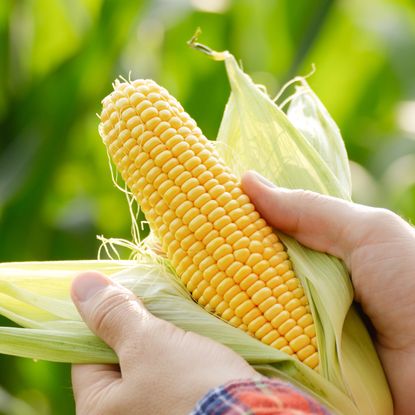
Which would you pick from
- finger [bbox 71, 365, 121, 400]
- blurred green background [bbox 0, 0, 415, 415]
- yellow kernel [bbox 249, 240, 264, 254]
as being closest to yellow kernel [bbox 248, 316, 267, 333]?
yellow kernel [bbox 249, 240, 264, 254]

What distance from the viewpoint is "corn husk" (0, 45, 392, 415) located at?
1202 mm

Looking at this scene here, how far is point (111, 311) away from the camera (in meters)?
1.20

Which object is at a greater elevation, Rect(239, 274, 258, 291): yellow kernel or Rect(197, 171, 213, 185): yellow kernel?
Rect(197, 171, 213, 185): yellow kernel

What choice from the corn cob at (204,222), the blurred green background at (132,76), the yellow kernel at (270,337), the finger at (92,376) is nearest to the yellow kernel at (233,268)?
the corn cob at (204,222)

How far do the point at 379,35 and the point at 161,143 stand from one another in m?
2.04

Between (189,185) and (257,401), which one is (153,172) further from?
(257,401)

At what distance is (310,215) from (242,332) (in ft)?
0.68

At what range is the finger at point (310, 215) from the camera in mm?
1275

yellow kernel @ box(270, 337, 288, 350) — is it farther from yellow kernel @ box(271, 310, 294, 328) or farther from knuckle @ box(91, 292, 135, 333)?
knuckle @ box(91, 292, 135, 333)

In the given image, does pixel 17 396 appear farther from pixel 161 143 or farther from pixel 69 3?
pixel 161 143

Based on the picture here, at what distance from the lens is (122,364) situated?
1.16m

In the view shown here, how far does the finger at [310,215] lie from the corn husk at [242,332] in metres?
0.03

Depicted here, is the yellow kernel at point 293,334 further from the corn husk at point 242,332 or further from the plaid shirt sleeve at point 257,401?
the plaid shirt sleeve at point 257,401

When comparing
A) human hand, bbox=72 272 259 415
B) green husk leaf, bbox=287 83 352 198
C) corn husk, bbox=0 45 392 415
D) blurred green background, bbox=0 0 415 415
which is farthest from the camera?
blurred green background, bbox=0 0 415 415
